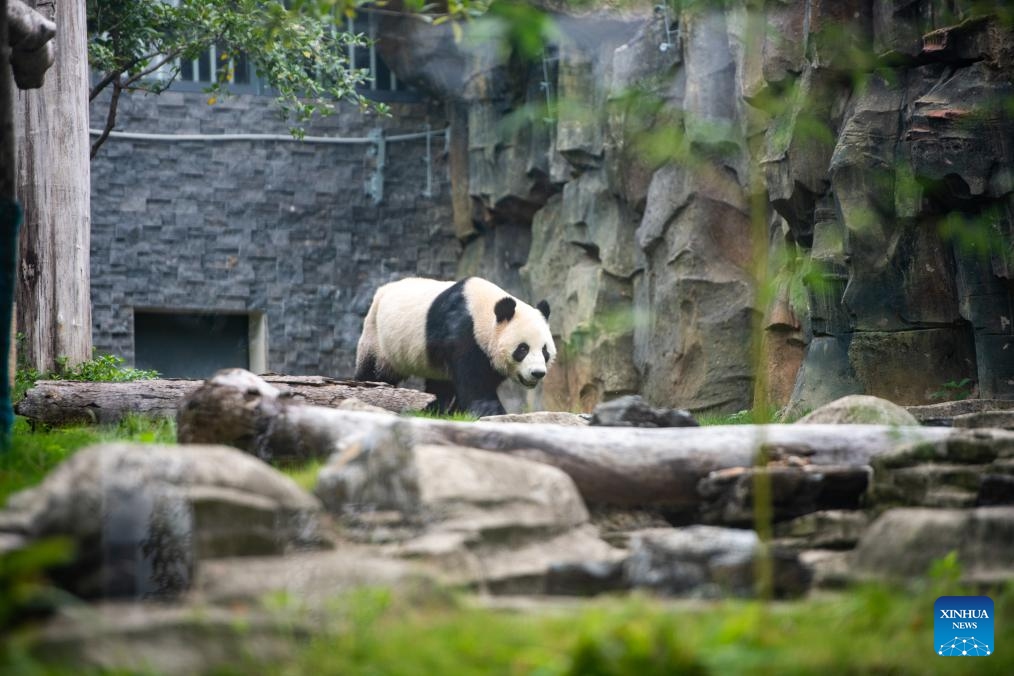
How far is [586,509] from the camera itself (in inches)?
155

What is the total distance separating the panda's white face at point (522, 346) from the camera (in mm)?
9125

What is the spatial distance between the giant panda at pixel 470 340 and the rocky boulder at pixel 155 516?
232 inches

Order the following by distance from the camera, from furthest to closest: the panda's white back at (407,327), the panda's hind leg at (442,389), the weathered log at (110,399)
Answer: the panda's hind leg at (442,389), the panda's white back at (407,327), the weathered log at (110,399)

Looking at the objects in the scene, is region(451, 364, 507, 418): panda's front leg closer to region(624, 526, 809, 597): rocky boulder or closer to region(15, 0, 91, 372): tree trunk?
region(15, 0, 91, 372): tree trunk

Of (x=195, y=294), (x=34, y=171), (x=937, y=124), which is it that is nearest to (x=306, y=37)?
(x=34, y=171)

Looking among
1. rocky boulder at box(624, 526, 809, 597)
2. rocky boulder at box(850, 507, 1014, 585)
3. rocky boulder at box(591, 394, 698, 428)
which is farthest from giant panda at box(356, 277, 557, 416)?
rocky boulder at box(850, 507, 1014, 585)

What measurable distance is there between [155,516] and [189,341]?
485 inches

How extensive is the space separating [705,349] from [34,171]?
622 centimetres

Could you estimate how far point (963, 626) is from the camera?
2.68 m

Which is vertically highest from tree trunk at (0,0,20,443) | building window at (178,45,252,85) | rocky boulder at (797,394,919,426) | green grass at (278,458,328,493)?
building window at (178,45,252,85)

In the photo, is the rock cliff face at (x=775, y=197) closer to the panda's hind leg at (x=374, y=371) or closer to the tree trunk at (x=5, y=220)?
the tree trunk at (x=5, y=220)

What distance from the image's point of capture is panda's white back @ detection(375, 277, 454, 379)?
31.1ft

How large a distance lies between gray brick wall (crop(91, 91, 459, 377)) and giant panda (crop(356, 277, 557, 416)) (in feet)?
17.2

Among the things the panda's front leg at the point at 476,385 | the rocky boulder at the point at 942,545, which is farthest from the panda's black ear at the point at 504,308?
the rocky boulder at the point at 942,545
